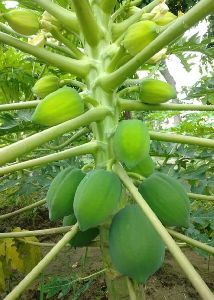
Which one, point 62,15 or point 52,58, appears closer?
point 52,58

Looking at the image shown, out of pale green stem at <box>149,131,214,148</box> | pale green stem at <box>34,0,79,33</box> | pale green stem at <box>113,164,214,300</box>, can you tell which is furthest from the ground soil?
pale green stem at <box>34,0,79,33</box>

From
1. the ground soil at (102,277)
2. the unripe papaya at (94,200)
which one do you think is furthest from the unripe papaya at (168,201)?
the ground soil at (102,277)

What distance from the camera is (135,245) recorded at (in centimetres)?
106

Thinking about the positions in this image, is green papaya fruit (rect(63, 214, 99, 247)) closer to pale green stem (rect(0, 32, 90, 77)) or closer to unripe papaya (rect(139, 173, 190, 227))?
unripe papaya (rect(139, 173, 190, 227))

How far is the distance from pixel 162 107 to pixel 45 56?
1.27ft

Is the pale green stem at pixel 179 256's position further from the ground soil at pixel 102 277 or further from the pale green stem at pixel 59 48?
the ground soil at pixel 102 277

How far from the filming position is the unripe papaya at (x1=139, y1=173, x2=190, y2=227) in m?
1.14

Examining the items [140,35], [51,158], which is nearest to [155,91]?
[140,35]

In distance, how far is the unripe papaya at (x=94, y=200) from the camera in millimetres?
1053

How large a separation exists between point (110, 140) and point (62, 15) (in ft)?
1.45

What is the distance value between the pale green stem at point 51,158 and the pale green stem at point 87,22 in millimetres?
335

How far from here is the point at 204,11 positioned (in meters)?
0.79

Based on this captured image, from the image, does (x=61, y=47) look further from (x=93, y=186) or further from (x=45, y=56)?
(x=93, y=186)

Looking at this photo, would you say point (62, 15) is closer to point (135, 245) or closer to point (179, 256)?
point (135, 245)
